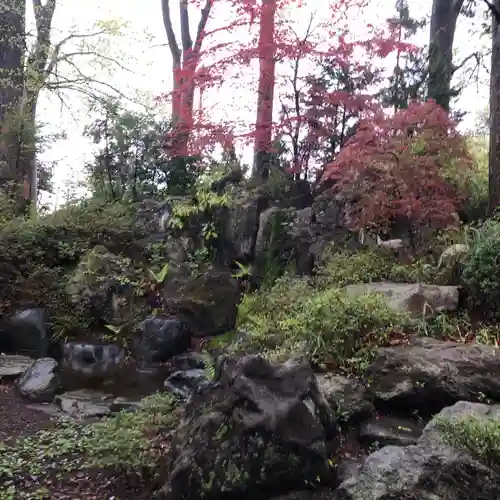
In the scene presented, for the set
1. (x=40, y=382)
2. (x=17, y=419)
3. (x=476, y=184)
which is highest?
(x=476, y=184)

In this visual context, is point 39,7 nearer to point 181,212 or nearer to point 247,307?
point 181,212

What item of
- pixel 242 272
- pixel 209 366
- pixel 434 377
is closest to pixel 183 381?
pixel 209 366

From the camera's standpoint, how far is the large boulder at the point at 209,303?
25.3 feet

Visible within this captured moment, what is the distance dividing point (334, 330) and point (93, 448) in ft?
7.03

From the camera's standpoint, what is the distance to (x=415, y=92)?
8.12 m

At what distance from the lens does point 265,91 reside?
8312 mm

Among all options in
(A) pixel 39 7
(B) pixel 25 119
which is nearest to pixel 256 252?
(B) pixel 25 119

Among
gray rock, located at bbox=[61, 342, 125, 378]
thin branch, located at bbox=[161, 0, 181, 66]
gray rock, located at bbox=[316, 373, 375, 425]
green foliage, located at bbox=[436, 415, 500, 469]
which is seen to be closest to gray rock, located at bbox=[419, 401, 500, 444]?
green foliage, located at bbox=[436, 415, 500, 469]

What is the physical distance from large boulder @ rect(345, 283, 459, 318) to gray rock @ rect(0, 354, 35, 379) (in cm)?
430

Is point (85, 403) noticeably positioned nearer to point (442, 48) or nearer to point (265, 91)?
point (265, 91)

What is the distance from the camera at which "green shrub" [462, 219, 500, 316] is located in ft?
15.1

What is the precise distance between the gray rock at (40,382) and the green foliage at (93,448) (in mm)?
1258

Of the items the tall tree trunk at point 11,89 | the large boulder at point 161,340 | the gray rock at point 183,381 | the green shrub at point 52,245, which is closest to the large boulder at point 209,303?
the large boulder at point 161,340

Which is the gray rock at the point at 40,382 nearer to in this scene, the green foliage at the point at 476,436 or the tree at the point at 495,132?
the green foliage at the point at 476,436
